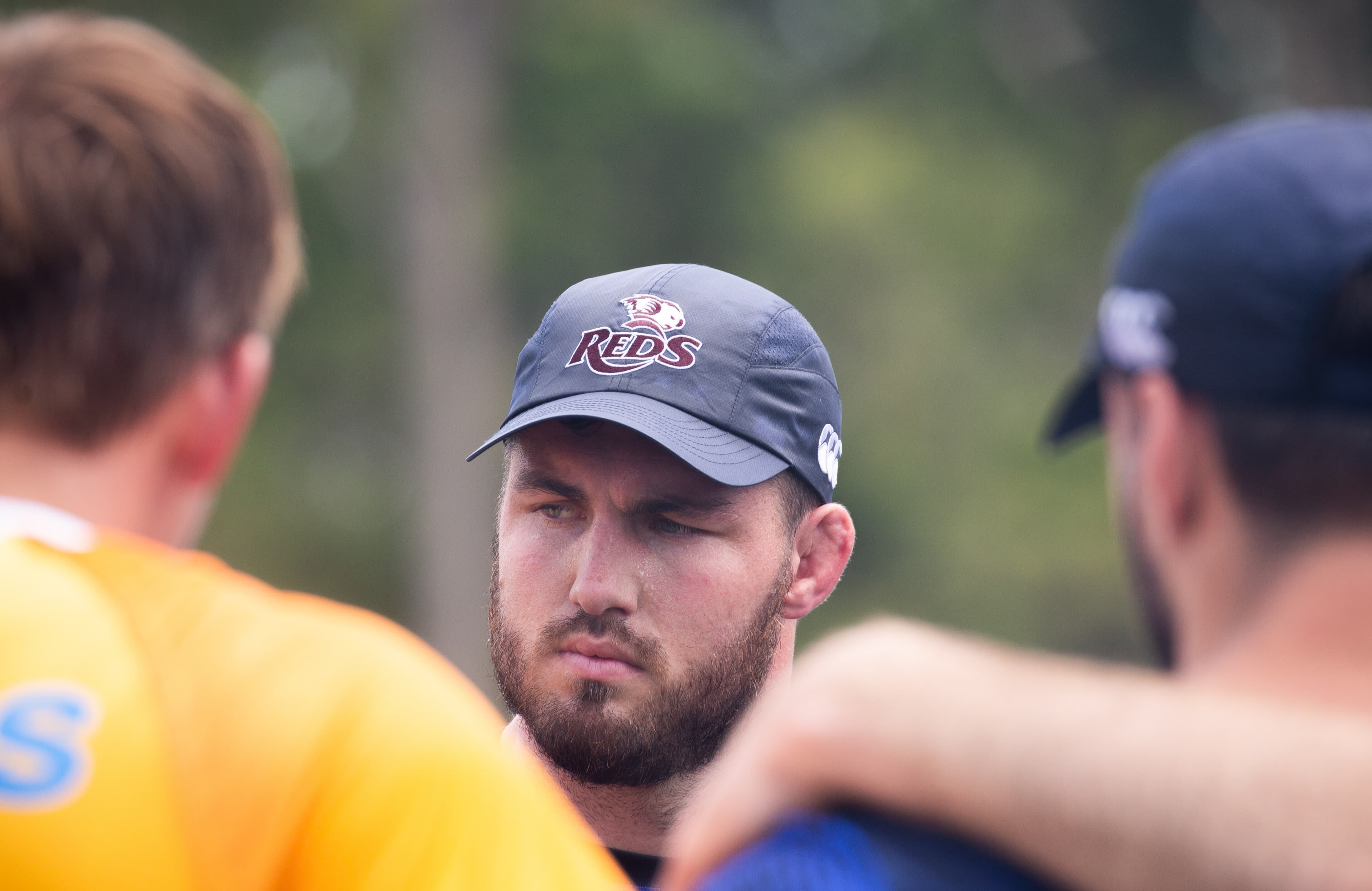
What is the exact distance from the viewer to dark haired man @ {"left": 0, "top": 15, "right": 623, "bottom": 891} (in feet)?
4.73

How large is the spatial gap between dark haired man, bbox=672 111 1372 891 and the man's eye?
1.25 m

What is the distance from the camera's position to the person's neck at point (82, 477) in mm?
1581

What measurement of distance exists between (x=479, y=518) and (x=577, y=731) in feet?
48.4

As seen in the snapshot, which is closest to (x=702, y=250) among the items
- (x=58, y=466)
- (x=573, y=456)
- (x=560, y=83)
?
(x=560, y=83)

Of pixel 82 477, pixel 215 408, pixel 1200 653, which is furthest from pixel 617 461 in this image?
pixel 1200 653

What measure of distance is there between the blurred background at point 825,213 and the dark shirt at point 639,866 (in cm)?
1585

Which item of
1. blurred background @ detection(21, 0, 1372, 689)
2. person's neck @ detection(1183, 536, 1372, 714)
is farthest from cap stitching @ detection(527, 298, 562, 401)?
blurred background @ detection(21, 0, 1372, 689)

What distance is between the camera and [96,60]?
64.1 inches

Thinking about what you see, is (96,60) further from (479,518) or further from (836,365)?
(836,365)

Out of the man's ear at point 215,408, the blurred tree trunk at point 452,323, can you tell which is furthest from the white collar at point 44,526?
the blurred tree trunk at point 452,323

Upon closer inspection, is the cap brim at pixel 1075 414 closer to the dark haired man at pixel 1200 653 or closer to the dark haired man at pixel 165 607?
the dark haired man at pixel 1200 653

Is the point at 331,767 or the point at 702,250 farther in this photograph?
the point at 702,250

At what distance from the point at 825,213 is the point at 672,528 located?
18.2m

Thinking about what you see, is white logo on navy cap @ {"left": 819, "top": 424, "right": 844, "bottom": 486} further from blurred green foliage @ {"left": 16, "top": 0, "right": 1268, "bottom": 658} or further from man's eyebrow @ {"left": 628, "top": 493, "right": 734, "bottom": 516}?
blurred green foliage @ {"left": 16, "top": 0, "right": 1268, "bottom": 658}
